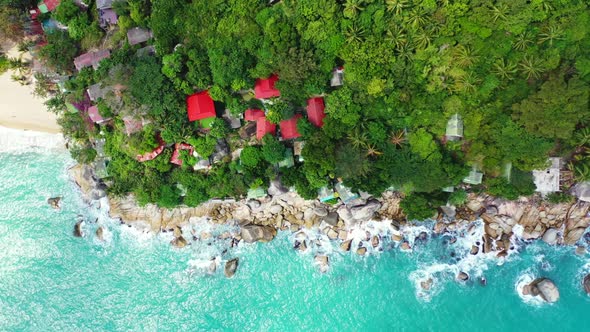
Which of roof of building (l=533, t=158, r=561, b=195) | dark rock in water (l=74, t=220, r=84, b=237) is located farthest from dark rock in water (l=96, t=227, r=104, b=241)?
roof of building (l=533, t=158, r=561, b=195)

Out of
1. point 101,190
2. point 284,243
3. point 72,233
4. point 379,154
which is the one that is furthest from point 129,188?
point 379,154

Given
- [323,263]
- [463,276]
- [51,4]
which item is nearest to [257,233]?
[323,263]

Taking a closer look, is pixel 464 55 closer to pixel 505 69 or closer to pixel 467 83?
pixel 467 83

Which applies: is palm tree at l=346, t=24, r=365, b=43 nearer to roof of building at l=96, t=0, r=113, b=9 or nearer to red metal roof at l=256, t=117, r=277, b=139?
red metal roof at l=256, t=117, r=277, b=139

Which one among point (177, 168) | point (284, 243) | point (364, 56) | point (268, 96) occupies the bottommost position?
point (284, 243)

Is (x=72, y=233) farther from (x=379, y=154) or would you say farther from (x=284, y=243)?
(x=379, y=154)

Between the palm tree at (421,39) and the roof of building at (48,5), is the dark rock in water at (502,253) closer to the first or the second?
the palm tree at (421,39)
